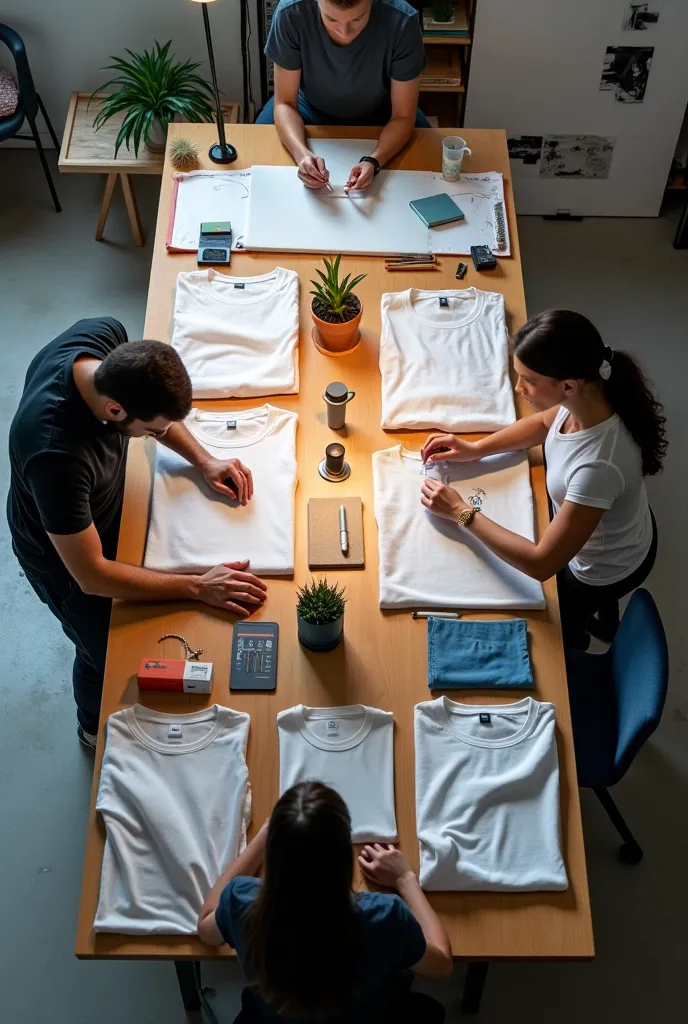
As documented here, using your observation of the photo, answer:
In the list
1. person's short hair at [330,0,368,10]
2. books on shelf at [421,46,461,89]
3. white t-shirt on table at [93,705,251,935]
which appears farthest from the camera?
books on shelf at [421,46,461,89]

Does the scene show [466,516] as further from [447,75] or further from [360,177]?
[447,75]

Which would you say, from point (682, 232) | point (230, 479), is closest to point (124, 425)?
point (230, 479)

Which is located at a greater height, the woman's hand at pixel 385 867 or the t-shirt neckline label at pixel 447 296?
the t-shirt neckline label at pixel 447 296

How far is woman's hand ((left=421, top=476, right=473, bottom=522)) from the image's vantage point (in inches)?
89.6

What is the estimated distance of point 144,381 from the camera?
77.9 inches

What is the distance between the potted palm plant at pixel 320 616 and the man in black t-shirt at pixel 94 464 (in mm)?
159

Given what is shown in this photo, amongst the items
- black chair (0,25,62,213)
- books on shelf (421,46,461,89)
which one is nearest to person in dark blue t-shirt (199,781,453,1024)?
books on shelf (421,46,461,89)

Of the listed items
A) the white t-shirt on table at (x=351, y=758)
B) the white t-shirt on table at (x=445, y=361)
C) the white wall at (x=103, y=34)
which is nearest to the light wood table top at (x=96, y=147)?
the white wall at (x=103, y=34)

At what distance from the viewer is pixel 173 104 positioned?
3539 mm

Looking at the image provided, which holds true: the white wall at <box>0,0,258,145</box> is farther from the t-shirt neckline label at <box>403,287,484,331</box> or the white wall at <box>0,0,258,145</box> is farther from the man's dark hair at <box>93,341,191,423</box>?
the man's dark hair at <box>93,341,191,423</box>

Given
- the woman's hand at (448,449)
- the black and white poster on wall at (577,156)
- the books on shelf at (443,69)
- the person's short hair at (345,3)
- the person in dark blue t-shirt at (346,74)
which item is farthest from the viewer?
the black and white poster on wall at (577,156)

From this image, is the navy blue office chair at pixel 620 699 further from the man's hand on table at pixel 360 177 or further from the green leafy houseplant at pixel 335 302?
the man's hand on table at pixel 360 177

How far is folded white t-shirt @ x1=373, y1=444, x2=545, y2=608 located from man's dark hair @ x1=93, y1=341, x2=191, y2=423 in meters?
0.59

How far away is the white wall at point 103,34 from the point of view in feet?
13.0
